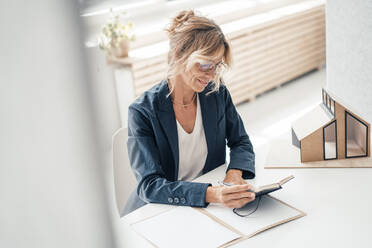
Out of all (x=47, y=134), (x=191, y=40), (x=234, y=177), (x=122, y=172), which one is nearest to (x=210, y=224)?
(x=234, y=177)

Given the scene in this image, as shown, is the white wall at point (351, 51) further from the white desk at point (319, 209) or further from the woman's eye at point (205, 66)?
the woman's eye at point (205, 66)

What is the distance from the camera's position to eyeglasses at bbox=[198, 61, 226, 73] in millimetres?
1667

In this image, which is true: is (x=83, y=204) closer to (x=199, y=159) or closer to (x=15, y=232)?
(x=15, y=232)

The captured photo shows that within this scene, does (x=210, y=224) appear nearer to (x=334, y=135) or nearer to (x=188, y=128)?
(x=188, y=128)

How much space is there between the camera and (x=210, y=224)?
4.41 ft

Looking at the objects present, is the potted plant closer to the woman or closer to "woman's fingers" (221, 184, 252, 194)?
the woman

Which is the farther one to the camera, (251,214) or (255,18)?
(255,18)

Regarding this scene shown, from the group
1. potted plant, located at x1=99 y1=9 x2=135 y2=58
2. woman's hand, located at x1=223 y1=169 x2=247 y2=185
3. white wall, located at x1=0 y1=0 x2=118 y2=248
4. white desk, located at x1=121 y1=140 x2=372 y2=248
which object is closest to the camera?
white wall, located at x1=0 y1=0 x2=118 y2=248

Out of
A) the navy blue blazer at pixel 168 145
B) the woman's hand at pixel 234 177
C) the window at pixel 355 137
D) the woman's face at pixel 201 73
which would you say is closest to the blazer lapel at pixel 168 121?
the navy blue blazer at pixel 168 145

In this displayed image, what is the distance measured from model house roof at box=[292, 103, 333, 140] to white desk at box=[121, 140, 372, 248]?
0.56 feet

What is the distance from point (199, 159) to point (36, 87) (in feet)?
5.32

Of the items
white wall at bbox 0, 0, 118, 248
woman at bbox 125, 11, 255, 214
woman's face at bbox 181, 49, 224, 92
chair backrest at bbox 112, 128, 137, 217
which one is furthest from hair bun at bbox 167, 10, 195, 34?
white wall at bbox 0, 0, 118, 248

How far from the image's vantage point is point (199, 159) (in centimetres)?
183

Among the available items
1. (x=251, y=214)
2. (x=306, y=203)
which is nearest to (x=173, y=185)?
(x=251, y=214)
